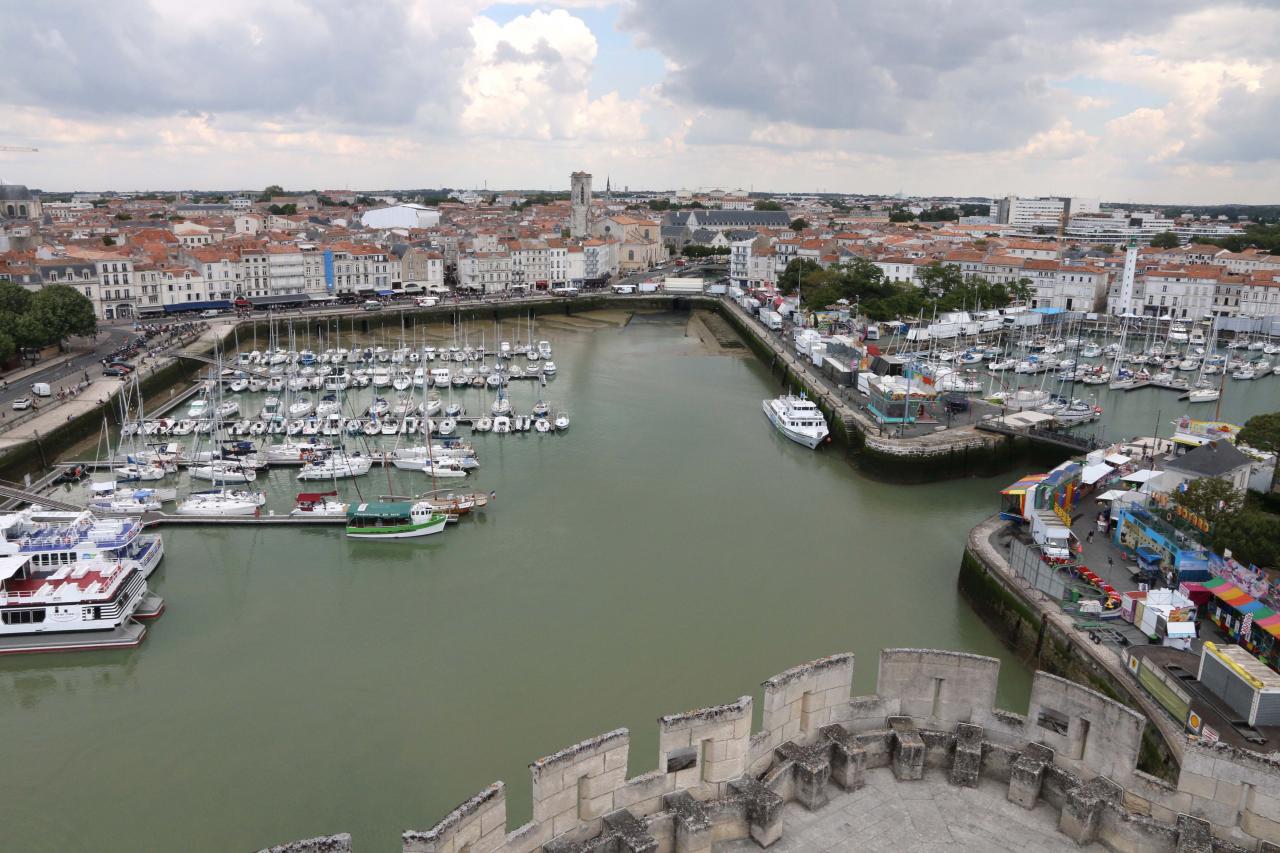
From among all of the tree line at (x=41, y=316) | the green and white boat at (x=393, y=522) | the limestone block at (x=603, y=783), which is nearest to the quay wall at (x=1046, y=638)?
the limestone block at (x=603, y=783)

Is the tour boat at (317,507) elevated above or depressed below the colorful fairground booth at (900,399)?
below

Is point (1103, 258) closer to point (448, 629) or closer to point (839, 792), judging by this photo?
point (448, 629)

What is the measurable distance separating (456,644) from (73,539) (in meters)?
5.92

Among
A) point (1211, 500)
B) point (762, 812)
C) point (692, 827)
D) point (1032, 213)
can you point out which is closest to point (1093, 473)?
point (1211, 500)

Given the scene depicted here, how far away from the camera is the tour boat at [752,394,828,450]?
67.8 feet

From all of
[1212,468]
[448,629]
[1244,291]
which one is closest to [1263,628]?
[1212,468]

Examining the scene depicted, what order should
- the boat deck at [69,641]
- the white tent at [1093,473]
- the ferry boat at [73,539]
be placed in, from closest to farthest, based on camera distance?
the boat deck at [69,641]
the ferry boat at [73,539]
the white tent at [1093,473]

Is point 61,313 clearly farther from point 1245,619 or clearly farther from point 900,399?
point 1245,619

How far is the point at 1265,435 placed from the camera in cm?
1493

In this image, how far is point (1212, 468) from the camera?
43.9ft

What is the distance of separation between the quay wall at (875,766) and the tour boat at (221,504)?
1286cm

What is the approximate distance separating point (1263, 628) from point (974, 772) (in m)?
6.60

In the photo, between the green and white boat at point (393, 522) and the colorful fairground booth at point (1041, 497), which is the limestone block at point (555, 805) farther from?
the green and white boat at point (393, 522)

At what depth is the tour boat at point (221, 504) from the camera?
15.8m
